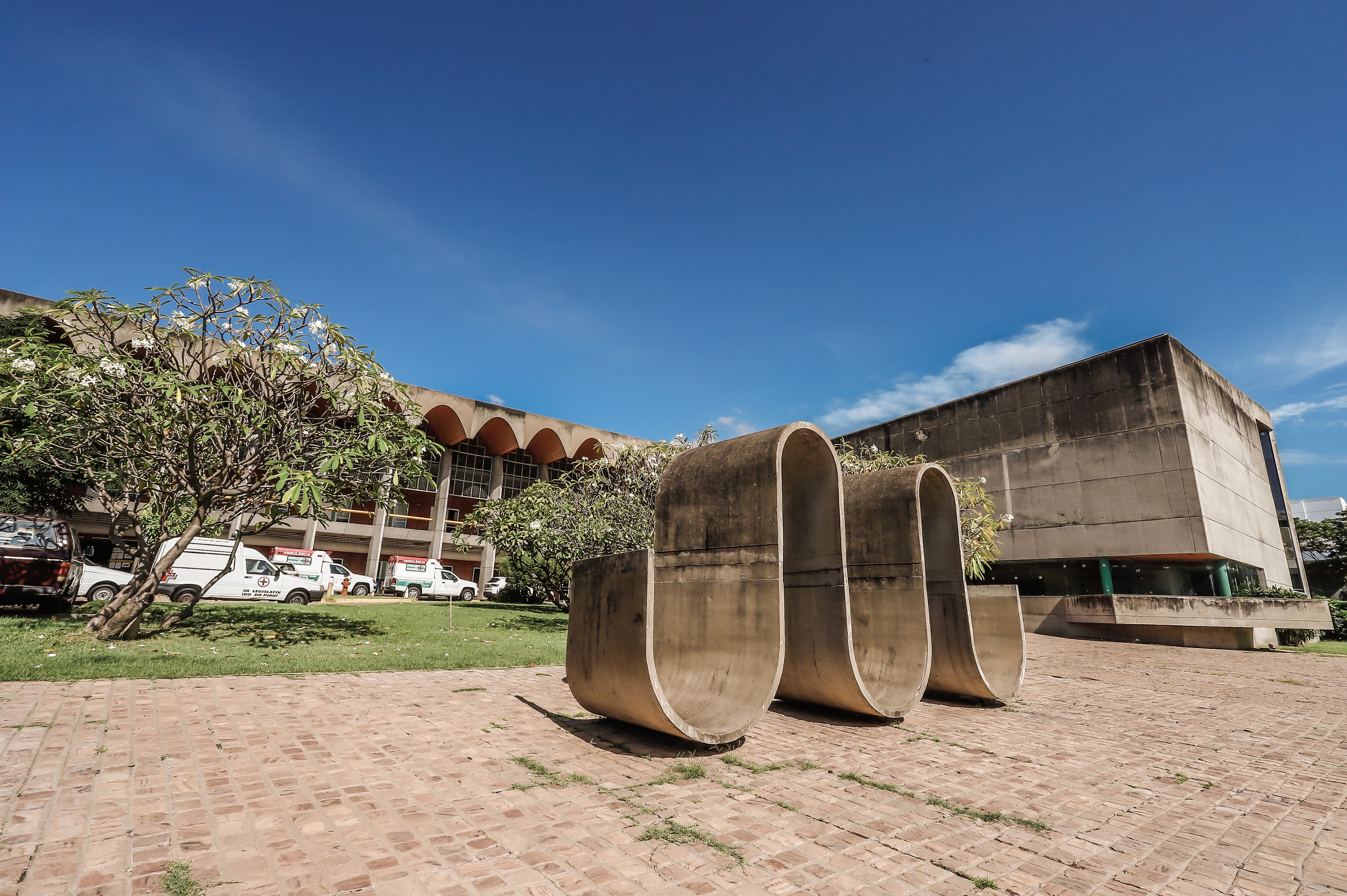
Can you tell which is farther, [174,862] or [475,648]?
[475,648]

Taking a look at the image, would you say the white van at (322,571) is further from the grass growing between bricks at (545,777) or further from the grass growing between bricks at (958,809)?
the grass growing between bricks at (958,809)

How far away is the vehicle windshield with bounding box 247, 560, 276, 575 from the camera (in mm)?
20859

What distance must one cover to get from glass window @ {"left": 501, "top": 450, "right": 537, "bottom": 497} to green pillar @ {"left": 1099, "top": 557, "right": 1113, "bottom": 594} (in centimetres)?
3690

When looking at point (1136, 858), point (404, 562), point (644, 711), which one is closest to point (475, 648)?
point (644, 711)

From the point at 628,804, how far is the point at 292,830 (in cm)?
185

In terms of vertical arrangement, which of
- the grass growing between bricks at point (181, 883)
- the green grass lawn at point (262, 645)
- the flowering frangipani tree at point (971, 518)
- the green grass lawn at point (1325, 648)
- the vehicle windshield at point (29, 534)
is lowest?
the green grass lawn at point (1325, 648)

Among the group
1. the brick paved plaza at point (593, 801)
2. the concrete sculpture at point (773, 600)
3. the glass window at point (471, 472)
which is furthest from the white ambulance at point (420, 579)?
the concrete sculpture at point (773, 600)

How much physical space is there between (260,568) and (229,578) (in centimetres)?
102

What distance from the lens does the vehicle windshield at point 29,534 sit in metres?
12.6

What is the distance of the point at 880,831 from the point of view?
3619 mm

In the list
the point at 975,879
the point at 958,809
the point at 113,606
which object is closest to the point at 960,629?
the point at 958,809

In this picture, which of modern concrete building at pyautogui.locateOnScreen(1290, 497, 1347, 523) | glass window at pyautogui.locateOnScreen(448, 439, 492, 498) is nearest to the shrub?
glass window at pyautogui.locateOnScreen(448, 439, 492, 498)

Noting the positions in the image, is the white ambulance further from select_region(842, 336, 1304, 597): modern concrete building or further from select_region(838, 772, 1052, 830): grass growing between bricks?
select_region(838, 772, 1052, 830): grass growing between bricks

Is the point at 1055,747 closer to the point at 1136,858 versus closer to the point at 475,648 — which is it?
the point at 1136,858
